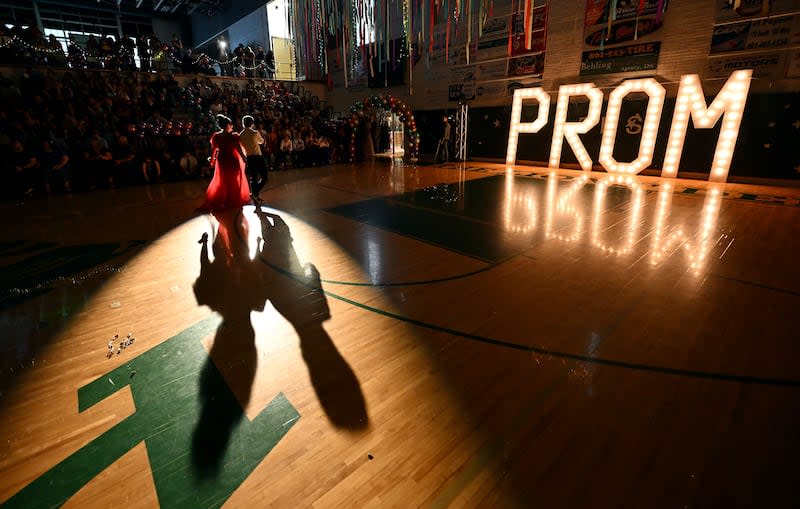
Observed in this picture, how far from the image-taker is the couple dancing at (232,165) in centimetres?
628

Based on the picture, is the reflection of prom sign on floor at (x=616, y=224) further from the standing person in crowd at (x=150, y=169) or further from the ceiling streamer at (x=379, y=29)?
the standing person in crowd at (x=150, y=169)

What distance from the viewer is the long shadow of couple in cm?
196

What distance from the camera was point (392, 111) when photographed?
1207cm

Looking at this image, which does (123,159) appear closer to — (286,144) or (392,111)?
(286,144)

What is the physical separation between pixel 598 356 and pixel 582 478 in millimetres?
1012

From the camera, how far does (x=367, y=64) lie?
16.2 metres

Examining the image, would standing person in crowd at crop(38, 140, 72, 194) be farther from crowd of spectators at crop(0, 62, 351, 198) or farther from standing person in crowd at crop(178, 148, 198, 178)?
standing person in crowd at crop(178, 148, 198, 178)

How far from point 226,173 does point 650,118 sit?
9.35 metres

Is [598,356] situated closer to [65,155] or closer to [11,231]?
[11,231]

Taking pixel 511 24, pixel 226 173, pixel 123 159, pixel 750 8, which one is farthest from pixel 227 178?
pixel 750 8

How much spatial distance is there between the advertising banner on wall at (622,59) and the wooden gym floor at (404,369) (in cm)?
597

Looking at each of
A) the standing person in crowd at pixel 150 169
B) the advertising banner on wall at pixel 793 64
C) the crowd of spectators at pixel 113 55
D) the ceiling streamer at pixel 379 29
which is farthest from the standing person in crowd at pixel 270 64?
the advertising banner on wall at pixel 793 64

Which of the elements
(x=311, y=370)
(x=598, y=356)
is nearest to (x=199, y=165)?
(x=311, y=370)

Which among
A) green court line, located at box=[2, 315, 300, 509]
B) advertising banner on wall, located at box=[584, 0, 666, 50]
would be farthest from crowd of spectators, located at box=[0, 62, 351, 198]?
green court line, located at box=[2, 315, 300, 509]
